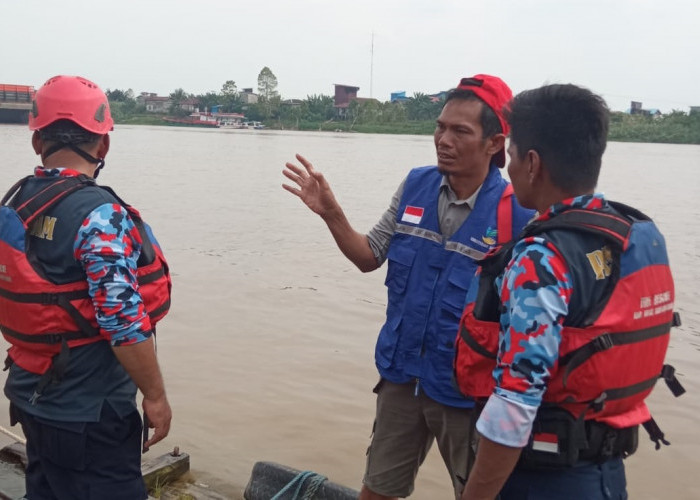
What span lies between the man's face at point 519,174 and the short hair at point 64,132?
1.55 meters

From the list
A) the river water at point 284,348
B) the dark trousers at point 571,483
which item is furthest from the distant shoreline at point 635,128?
the dark trousers at point 571,483

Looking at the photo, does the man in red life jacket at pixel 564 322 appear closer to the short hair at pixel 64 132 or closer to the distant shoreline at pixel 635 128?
the short hair at pixel 64 132

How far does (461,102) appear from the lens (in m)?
2.97

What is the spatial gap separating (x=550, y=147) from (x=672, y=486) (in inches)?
171

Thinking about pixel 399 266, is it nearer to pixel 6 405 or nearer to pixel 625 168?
pixel 6 405

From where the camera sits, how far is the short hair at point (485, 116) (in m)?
2.94

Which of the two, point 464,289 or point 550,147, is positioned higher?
point 550,147

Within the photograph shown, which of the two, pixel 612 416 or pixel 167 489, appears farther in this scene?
pixel 167 489

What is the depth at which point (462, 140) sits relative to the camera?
9.70 feet

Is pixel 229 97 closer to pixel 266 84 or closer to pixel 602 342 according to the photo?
pixel 266 84

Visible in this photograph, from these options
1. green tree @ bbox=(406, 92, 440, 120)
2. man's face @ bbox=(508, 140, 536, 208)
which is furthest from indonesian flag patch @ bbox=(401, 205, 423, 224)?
green tree @ bbox=(406, 92, 440, 120)

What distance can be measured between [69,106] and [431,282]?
1.54 m

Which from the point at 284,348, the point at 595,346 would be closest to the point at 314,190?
the point at 595,346

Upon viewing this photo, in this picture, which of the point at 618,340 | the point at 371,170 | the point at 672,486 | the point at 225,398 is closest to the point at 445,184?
the point at 618,340
